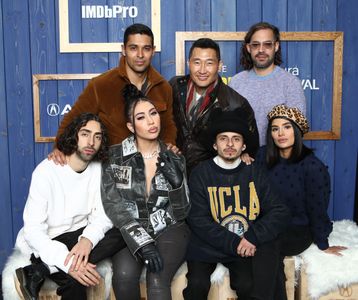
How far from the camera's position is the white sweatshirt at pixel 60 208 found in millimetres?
1946

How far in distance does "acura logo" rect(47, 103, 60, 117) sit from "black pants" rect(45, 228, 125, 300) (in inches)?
42.1

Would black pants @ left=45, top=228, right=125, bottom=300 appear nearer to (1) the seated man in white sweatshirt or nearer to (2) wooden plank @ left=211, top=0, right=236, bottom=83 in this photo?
(1) the seated man in white sweatshirt

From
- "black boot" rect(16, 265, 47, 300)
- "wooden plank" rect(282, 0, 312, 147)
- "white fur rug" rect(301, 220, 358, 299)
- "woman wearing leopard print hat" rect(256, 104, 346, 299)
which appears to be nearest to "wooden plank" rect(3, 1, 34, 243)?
"black boot" rect(16, 265, 47, 300)

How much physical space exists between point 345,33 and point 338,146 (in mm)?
747

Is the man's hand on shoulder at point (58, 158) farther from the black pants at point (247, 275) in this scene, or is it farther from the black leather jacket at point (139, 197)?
the black pants at point (247, 275)

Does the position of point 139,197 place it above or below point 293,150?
below

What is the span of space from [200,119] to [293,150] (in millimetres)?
Result: 503

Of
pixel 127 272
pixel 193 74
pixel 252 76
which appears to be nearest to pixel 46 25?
pixel 193 74

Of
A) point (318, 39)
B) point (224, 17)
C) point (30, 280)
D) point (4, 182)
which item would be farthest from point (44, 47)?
point (318, 39)

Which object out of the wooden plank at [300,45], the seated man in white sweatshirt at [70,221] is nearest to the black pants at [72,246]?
the seated man in white sweatshirt at [70,221]

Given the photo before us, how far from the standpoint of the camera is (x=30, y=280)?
1.86 meters

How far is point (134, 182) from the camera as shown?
6.74 ft

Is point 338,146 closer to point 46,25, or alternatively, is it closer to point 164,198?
point 164,198

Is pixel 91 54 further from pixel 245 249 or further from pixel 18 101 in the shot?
pixel 245 249
